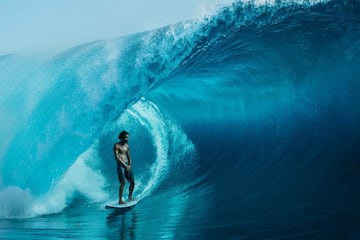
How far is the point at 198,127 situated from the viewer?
10914 mm

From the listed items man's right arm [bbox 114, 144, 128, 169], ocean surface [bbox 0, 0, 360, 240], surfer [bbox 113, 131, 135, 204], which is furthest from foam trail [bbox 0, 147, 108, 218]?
man's right arm [bbox 114, 144, 128, 169]

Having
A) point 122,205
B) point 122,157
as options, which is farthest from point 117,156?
point 122,205

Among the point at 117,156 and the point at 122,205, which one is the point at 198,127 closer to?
the point at 117,156

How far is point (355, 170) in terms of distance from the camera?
18.9 ft

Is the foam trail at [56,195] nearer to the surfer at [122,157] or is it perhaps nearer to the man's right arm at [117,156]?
→ the surfer at [122,157]

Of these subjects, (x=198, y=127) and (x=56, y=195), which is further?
(x=198, y=127)

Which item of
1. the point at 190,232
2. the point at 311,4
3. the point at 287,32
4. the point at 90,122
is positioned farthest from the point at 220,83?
the point at 190,232

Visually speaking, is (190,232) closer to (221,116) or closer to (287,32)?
(287,32)

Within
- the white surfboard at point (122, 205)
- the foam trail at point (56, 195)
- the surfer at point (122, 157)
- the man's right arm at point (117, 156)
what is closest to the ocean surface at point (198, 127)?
the foam trail at point (56, 195)

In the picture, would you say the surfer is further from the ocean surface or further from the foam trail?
the foam trail

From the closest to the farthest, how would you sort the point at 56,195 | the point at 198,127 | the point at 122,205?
1. the point at 122,205
2. the point at 56,195
3. the point at 198,127

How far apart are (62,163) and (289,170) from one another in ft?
12.2

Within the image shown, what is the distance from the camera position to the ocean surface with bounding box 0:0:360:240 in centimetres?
520

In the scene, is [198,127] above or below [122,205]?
above
